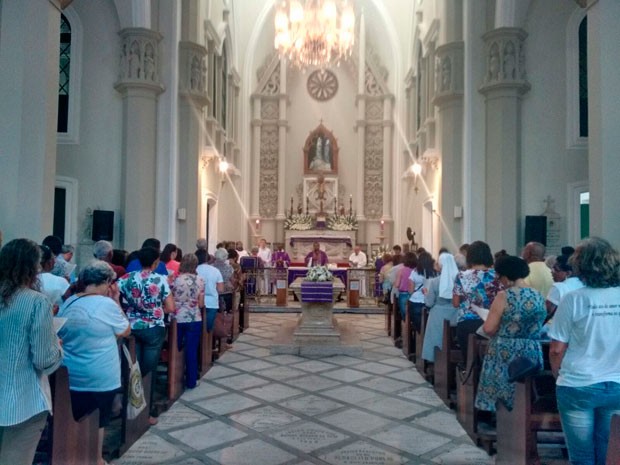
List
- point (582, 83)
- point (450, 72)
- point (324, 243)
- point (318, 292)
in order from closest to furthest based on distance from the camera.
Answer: point (318, 292), point (582, 83), point (450, 72), point (324, 243)

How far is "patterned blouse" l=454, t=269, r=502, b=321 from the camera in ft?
16.2

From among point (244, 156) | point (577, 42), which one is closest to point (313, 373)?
point (577, 42)

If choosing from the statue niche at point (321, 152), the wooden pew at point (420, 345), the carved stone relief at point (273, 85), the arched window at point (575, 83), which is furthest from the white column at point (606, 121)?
the carved stone relief at point (273, 85)

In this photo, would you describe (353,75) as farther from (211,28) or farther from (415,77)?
(211,28)

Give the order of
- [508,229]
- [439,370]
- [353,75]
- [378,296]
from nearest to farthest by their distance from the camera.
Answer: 1. [439,370]
2. [508,229]
3. [378,296]
4. [353,75]

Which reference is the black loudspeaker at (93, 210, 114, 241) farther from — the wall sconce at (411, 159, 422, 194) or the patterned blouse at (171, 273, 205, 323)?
the wall sconce at (411, 159, 422, 194)

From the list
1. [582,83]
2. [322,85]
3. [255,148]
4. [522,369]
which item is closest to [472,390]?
[522,369]

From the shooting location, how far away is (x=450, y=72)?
39.3 ft

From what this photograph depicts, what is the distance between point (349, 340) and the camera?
8.98 m

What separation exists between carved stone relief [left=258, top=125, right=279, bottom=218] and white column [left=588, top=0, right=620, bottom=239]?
1502 centimetres

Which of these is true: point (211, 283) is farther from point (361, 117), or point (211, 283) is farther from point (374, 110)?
point (374, 110)

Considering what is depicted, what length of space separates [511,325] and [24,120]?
6.22m

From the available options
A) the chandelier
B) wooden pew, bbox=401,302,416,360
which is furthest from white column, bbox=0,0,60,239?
the chandelier

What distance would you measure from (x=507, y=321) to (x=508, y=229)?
7.14 metres
